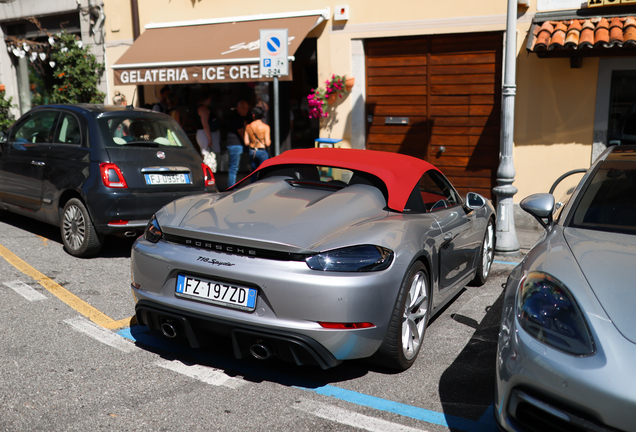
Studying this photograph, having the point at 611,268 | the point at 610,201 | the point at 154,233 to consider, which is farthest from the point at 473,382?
the point at 154,233

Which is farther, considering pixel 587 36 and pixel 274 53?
pixel 587 36

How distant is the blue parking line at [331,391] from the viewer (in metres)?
3.05

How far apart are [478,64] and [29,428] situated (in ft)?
28.9

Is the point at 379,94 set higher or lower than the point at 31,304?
higher

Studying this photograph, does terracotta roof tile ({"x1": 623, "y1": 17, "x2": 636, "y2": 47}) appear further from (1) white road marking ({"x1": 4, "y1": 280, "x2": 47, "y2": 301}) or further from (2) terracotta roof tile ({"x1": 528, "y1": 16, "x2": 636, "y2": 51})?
(1) white road marking ({"x1": 4, "y1": 280, "x2": 47, "y2": 301})

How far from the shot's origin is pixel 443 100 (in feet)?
33.5

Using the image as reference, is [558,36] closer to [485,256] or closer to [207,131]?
[485,256]

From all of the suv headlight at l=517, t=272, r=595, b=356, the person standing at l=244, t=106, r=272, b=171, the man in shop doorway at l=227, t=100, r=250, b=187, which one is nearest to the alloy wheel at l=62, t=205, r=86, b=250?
the person standing at l=244, t=106, r=272, b=171

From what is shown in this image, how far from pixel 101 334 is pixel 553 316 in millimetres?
3060

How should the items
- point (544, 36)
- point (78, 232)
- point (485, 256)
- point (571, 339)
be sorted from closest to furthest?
point (571, 339) → point (485, 256) → point (78, 232) → point (544, 36)

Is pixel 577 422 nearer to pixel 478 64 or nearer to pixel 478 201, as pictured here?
pixel 478 201

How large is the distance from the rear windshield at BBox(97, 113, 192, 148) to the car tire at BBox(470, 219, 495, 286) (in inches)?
143

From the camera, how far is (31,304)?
4.79 meters

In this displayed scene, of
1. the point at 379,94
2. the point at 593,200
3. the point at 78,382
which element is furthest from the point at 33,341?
the point at 379,94
